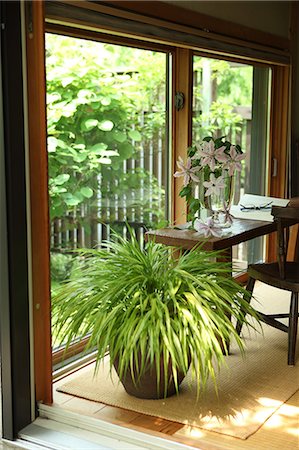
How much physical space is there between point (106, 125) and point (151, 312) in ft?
4.23

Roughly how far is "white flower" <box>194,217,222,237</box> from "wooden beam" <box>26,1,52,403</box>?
→ 84cm

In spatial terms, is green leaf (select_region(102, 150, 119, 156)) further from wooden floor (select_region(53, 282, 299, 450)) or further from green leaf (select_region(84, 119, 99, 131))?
wooden floor (select_region(53, 282, 299, 450))

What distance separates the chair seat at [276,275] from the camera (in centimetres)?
335

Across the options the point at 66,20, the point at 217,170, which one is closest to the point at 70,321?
the point at 217,170

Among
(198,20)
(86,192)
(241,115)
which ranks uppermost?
(198,20)

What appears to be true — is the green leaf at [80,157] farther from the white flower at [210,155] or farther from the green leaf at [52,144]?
the white flower at [210,155]

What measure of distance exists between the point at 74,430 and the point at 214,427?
0.53 metres

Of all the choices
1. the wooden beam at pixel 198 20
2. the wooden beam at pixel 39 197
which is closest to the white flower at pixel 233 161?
the wooden beam at pixel 198 20

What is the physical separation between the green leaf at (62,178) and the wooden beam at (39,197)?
66cm

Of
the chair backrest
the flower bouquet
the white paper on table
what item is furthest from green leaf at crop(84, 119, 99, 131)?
the chair backrest

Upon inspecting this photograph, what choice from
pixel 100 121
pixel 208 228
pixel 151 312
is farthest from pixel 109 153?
pixel 151 312

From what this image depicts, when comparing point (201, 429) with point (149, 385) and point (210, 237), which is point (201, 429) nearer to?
point (149, 385)

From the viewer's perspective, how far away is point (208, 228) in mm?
3225

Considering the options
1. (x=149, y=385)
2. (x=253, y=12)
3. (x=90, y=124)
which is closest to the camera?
(x=149, y=385)
